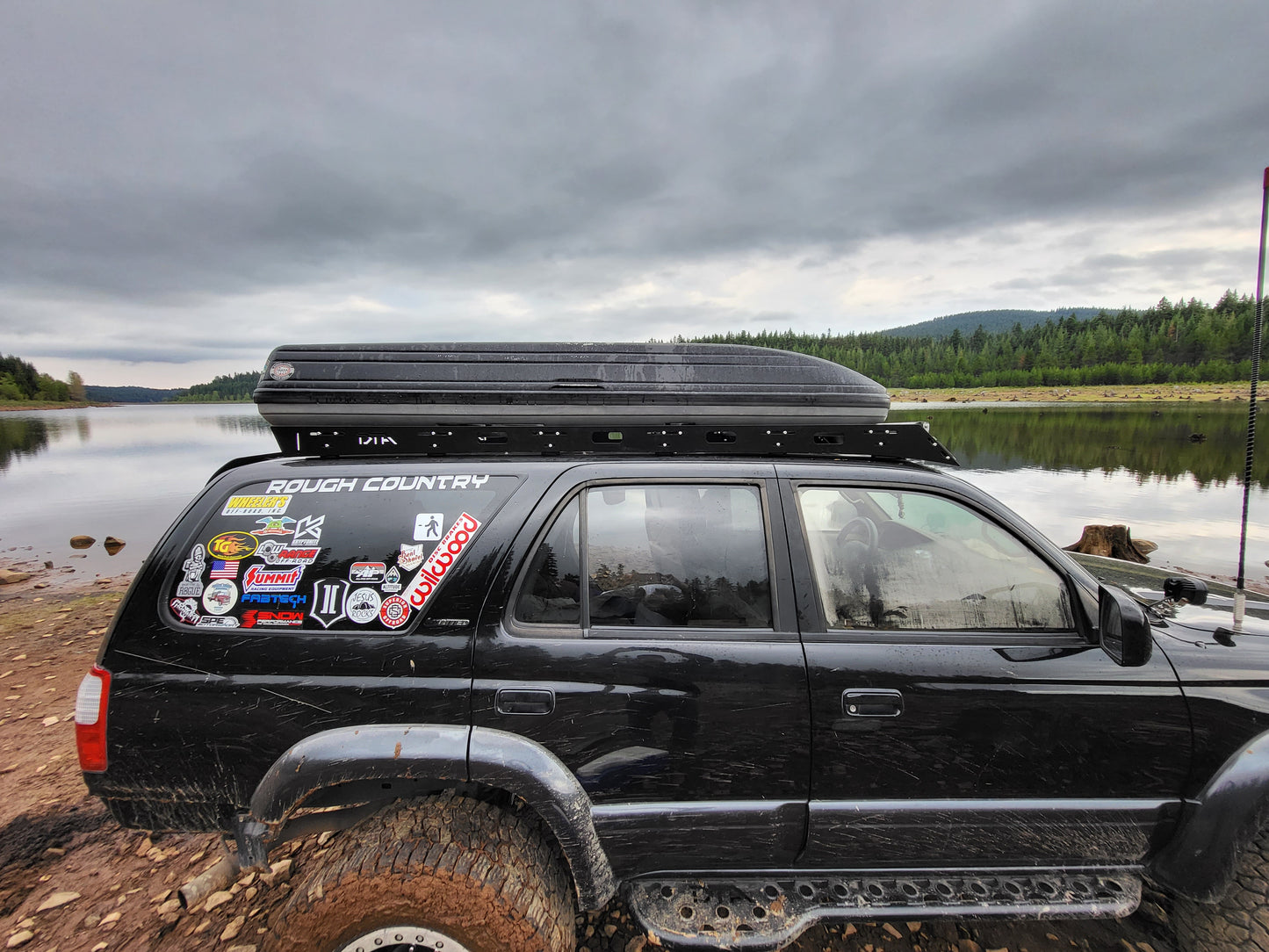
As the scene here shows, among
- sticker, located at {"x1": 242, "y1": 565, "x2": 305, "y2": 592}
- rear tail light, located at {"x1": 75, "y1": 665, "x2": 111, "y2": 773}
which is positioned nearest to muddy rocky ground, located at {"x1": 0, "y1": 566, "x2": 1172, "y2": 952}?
rear tail light, located at {"x1": 75, "y1": 665, "x2": 111, "y2": 773}

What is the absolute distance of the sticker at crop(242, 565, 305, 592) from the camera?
1900 mm

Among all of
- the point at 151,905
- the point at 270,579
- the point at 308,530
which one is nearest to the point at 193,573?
the point at 270,579

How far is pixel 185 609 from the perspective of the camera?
6.20 ft

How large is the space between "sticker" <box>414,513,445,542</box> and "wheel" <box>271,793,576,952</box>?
0.93 meters

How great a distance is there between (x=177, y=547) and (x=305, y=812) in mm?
993

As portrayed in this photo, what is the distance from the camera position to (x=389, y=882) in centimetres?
170

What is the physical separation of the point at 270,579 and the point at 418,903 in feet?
3.65

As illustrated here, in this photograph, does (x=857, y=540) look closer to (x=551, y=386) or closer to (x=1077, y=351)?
(x=551, y=386)

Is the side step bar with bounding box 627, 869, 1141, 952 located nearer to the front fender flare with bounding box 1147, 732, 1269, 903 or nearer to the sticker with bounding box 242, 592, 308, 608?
the front fender flare with bounding box 1147, 732, 1269, 903

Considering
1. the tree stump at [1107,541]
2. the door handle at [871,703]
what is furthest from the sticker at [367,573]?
the tree stump at [1107,541]

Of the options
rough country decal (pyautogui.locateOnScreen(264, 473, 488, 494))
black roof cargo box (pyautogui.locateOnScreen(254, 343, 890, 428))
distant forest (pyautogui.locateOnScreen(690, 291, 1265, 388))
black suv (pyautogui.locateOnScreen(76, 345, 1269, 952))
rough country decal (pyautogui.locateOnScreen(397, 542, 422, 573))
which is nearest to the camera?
black suv (pyautogui.locateOnScreen(76, 345, 1269, 952))

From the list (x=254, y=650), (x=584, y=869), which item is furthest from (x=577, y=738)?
(x=254, y=650)

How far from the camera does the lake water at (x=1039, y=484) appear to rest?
12.1 metres

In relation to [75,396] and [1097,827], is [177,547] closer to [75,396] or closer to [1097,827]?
[1097,827]
